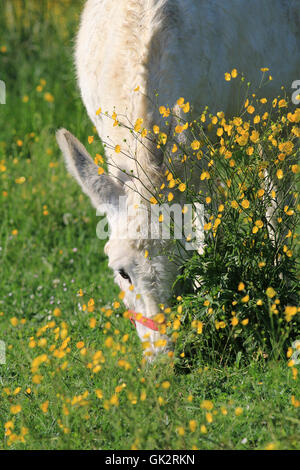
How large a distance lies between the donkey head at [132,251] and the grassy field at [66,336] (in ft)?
0.67

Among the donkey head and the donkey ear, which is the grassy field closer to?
the donkey head

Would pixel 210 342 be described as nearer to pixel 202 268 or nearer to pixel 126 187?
pixel 202 268

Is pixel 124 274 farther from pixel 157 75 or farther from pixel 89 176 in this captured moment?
pixel 157 75

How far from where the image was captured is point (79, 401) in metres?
2.76

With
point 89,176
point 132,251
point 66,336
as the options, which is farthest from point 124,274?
point 66,336

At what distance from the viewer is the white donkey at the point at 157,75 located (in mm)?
3408

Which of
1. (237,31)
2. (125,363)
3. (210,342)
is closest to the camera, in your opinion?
(125,363)

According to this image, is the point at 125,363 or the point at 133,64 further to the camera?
the point at 133,64

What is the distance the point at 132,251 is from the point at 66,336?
983 mm

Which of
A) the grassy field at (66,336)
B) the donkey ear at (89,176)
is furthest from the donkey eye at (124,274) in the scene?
the donkey ear at (89,176)

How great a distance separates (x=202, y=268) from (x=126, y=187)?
1.99ft

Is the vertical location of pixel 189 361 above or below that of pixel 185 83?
below

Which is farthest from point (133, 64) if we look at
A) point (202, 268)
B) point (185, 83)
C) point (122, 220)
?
point (202, 268)

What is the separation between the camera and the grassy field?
277cm
